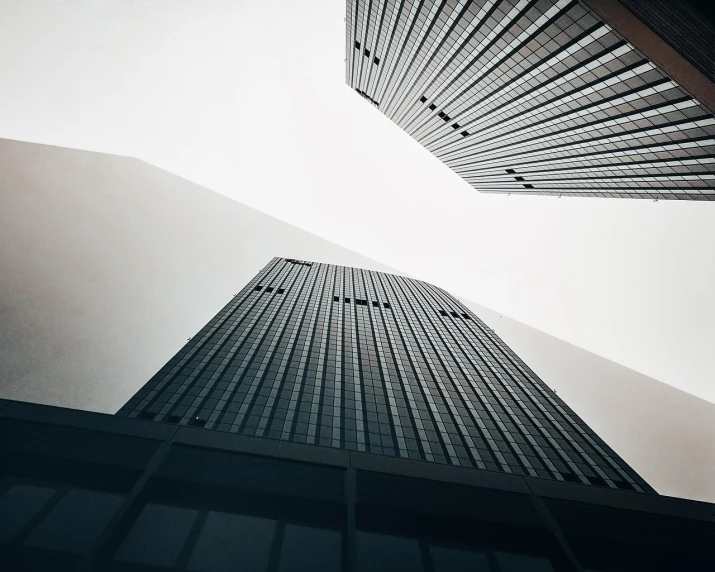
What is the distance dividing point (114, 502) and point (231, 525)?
8.69 m

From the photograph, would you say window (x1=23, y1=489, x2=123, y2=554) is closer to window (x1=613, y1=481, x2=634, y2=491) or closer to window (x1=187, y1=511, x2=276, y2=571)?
window (x1=187, y1=511, x2=276, y2=571)

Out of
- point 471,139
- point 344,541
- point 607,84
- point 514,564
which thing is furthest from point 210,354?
point 607,84

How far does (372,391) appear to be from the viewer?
70438 millimetres

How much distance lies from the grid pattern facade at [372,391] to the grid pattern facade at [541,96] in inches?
1601

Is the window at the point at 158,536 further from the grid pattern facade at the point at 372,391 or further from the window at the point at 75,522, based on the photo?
the grid pattern facade at the point at 372,391

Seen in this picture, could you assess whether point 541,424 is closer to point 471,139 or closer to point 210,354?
point 471,139

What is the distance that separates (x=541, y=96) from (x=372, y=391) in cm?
5390

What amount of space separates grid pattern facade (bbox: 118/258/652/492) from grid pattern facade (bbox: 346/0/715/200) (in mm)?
40657

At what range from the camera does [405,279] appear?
6176 inches

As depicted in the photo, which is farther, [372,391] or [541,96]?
[372,391]

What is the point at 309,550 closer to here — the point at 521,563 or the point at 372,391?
→ the point at 521,563

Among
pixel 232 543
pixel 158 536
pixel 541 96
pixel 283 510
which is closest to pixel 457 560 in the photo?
pixel 283 510

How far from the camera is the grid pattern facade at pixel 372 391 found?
5619 centimetres

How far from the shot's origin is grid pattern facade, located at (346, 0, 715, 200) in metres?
39.8
